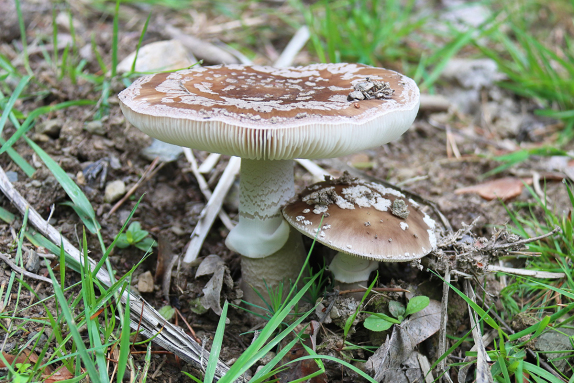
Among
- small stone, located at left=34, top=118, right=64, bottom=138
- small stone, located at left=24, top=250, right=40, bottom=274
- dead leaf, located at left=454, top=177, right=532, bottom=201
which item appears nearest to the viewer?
small stone, located at left=24, top=250, right=40, bottom=274

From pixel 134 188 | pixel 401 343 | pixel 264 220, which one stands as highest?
pixel 264 220

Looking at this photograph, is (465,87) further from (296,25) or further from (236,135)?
(236,135)

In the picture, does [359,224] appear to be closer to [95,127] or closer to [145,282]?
[145,282]

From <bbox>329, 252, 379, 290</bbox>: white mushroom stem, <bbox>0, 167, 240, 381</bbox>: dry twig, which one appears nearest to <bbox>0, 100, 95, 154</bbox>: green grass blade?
<bbox>0, 167, 240, 381</bbox>: dry twig

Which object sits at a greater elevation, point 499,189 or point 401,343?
point 401,343

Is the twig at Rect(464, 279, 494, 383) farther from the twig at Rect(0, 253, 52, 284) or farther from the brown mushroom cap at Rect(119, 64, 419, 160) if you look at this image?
the twig at Rect(0, 253, 52, 284)

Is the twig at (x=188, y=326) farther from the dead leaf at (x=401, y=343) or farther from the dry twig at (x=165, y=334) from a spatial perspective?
the dead leaf at (x=401, y=343)

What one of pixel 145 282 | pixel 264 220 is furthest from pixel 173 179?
pixel 264 220

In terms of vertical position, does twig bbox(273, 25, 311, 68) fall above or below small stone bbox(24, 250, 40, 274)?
above
